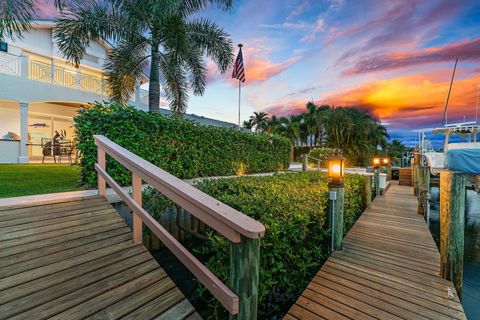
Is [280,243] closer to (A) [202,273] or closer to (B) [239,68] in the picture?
(A) [202,273]

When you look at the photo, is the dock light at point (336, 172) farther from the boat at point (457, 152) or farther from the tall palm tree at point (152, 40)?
the tall palm tree at point (152, 40)

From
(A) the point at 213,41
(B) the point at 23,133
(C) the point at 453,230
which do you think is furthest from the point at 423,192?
(B) the point at 23,133

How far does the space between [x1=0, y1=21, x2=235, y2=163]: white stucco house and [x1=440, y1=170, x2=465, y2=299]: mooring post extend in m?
12.3

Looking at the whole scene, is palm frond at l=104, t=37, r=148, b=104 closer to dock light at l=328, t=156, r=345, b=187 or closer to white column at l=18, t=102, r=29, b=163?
white column at l=18, t=102, r=29, b=163

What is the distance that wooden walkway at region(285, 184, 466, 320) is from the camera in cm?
232

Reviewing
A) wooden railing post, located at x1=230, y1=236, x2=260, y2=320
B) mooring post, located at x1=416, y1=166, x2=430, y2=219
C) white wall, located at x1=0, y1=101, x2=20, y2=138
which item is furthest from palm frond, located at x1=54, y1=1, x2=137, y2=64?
mooring post, located at x1=416, y1=166, x2=430, y2=219

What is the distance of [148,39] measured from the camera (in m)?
7.81

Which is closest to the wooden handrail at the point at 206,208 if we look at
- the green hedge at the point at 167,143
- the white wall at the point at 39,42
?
the green hedge at the point at 167,143

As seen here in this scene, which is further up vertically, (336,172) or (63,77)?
(63,77)

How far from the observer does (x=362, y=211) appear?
6441mm

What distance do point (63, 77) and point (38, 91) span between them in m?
1.60

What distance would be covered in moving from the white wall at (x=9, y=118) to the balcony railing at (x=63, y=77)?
2.75 meters

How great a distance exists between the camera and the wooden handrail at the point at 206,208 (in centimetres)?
116

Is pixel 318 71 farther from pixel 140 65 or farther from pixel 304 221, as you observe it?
pixel 304 221
